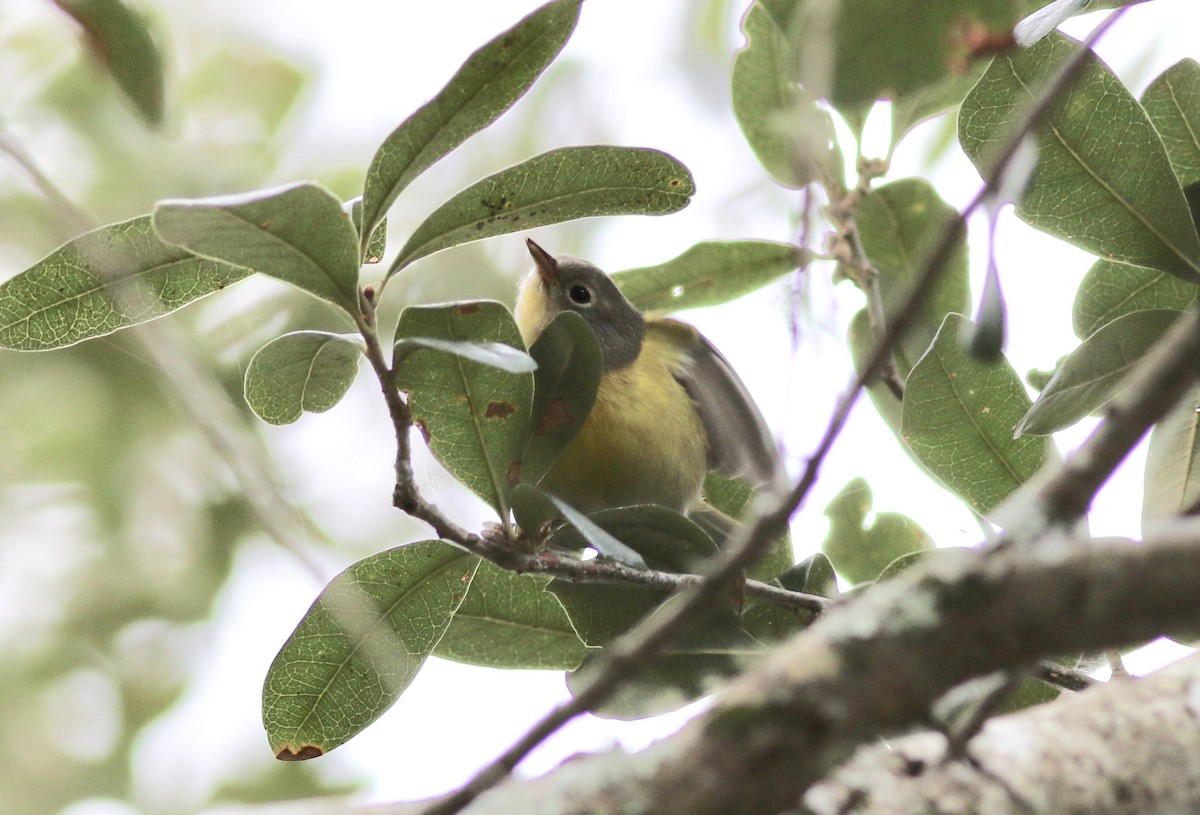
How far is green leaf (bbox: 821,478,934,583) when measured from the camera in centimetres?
212

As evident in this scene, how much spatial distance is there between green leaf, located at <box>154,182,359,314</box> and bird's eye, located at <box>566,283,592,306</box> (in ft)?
5.07

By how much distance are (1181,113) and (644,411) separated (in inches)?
45.2

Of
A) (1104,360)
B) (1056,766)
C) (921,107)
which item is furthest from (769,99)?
(1056,766)

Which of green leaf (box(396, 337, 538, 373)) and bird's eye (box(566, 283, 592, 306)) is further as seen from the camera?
bird's eye (box(566, 283, 592, 306))

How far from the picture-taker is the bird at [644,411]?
2258mm

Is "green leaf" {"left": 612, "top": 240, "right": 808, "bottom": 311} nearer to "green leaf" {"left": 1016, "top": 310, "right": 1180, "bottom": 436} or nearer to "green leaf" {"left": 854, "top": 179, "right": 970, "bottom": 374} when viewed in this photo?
"green leaf" {"left": 854, "top": 179, "right": 970, "bottom": 374}

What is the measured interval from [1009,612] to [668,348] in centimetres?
216

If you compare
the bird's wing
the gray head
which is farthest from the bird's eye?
the bird's wing

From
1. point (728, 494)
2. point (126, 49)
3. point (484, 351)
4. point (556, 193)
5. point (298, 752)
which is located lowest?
point (298, 752)

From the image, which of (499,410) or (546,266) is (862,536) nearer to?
(499,410)

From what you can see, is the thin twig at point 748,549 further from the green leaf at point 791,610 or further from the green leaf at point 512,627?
the green leaf at point 512,627

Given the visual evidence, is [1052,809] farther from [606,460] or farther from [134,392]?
[134,392]

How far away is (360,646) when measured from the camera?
167cm

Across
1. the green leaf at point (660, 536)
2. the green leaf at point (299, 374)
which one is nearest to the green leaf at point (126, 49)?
the green leaf at point (299, 374)
